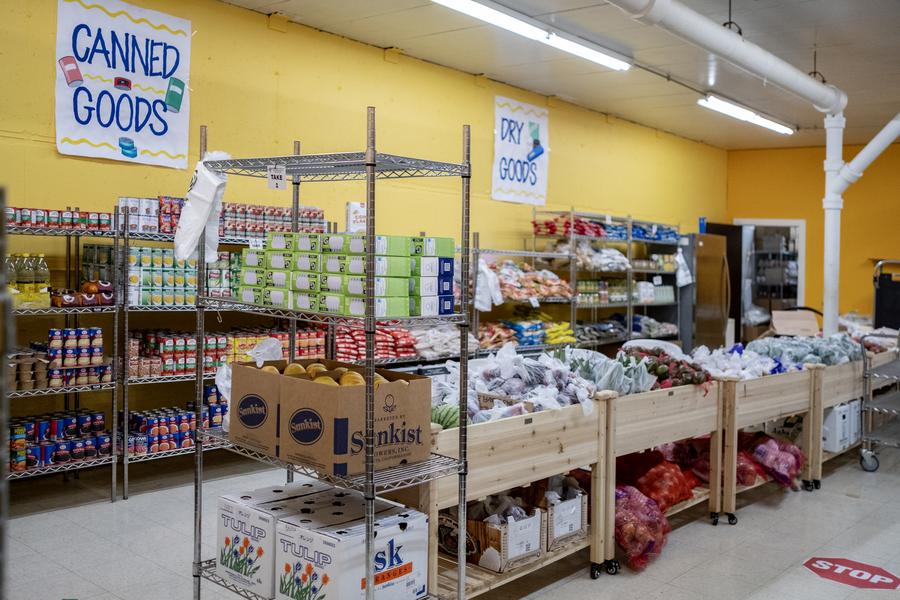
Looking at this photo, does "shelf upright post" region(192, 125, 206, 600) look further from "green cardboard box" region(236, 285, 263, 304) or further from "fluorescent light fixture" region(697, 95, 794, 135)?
"fluorescent light fixture" region(697, 95, 794, 135)

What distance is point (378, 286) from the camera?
9.72ft

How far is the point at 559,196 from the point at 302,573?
773cm

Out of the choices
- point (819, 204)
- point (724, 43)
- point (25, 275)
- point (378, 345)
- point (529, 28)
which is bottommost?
point (378, 345)

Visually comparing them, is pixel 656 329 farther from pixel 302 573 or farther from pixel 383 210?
pixel 302 573

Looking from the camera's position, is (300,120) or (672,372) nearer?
(672,372)

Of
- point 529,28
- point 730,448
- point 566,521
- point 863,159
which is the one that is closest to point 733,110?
point 863,159

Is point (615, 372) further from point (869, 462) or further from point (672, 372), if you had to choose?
point (869, 462)

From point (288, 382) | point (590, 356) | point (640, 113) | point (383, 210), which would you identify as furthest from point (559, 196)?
point (288, 382)

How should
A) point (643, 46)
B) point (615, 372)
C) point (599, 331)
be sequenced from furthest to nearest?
point (599, 331) < point (643, 46) < point (615, 372)

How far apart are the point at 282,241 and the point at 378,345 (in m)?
3.72

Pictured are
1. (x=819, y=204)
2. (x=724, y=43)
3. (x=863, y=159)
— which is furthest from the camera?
(x=819, y=204)

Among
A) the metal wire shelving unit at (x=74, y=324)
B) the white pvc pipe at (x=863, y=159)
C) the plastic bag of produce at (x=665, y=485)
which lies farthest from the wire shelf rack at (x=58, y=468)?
the white pvc pipe at (x=863, y=159)

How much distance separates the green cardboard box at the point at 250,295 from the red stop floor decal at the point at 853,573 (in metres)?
3.33

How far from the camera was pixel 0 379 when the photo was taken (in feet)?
3.72
